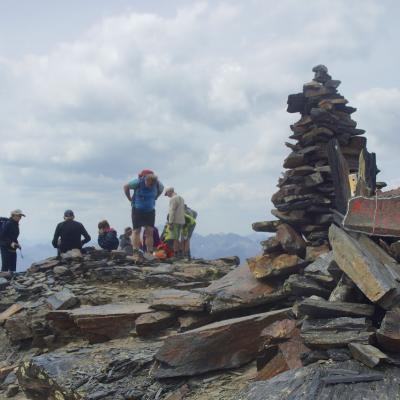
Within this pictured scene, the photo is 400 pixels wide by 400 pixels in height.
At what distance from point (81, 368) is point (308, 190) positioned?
6480 mm

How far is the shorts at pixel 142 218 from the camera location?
18438 millimetres

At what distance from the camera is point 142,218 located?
61.4 ft

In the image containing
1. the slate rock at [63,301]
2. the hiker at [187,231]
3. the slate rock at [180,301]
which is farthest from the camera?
the hiker at [187,231]

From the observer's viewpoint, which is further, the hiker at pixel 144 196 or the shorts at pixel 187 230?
the shorts at pixel 187 230

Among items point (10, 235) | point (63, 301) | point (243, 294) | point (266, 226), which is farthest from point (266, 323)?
point (10, 235)

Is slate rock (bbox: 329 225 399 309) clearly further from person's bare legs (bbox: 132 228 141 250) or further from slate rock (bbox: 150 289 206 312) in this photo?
person's bare legs (bbox: 132 228 141 250)

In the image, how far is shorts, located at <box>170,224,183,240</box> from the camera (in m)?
20.5

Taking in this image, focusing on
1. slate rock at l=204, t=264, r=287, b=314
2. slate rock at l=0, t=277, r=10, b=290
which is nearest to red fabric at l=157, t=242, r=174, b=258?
slate rock at l=0, t=277, r=10, b=290

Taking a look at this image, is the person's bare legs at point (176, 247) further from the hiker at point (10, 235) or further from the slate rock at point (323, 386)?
the slate rock at point (323, 386)

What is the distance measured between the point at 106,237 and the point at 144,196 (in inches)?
149

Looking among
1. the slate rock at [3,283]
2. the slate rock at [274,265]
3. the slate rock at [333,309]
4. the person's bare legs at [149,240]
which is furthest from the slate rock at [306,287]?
the slate rock at [3,283]

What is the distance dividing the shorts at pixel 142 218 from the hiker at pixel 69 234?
7.45 feet

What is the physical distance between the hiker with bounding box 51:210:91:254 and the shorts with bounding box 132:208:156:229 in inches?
89.4

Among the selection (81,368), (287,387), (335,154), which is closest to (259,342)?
(287,387)
